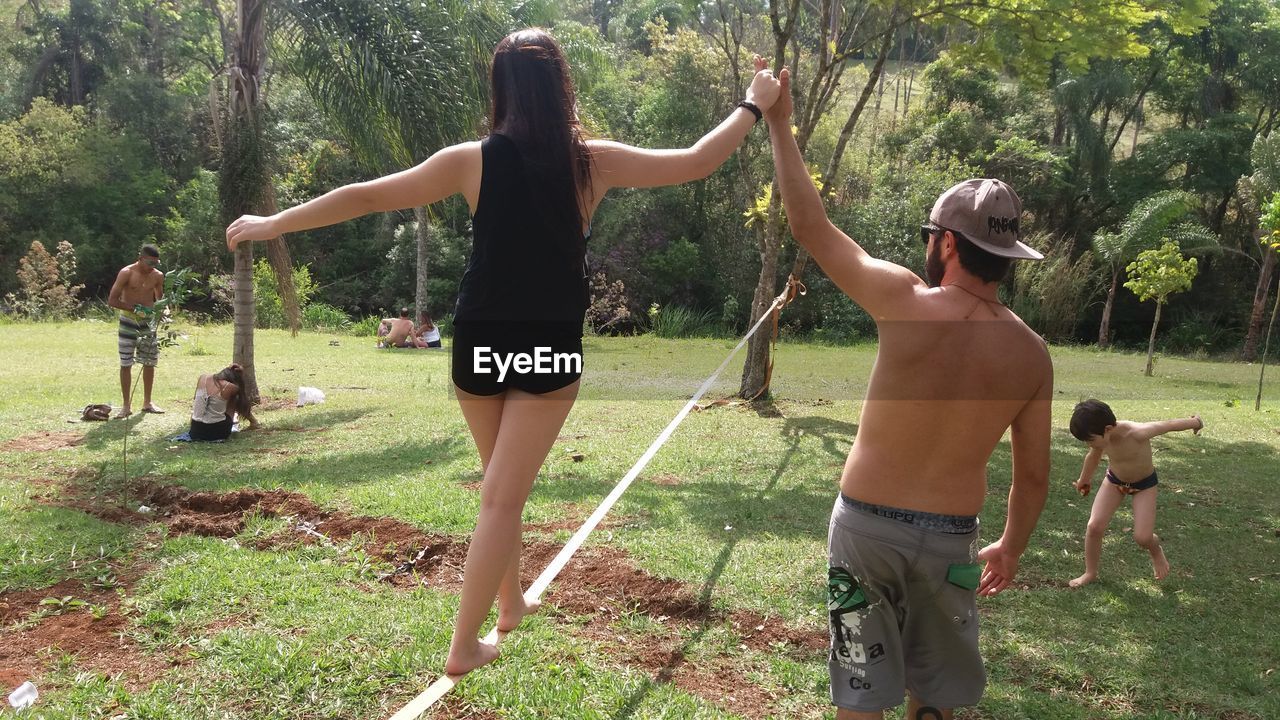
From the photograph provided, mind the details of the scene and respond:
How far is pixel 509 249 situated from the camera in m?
2.36

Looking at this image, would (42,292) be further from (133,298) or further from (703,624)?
(703,624)

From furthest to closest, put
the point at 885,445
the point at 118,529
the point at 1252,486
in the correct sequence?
the point at 1252,486
the point at 118,529
the point at 885,445

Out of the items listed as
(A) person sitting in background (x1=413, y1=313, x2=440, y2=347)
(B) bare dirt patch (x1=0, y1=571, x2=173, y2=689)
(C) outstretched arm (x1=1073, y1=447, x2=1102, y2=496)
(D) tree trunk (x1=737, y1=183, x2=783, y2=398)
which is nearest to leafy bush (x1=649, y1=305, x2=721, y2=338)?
(A) person sitting in background (x1=413, y1=313, x2=440, y2=347)

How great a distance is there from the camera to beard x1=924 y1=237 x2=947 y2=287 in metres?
2.22

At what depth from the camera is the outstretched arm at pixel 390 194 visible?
240cm

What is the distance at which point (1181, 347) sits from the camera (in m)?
24.7

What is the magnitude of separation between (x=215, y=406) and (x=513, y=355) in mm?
6971

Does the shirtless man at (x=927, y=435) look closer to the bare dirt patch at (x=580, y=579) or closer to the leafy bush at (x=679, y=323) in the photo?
the bare dirt patch at (x=580, y=579)

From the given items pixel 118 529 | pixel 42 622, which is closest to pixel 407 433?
pixel 118 529

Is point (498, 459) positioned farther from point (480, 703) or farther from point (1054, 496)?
point (1054, 496)

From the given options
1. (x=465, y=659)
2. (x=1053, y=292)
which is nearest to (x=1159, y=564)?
(x=465, y=659)

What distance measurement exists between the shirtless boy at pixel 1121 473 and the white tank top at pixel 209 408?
764 cm

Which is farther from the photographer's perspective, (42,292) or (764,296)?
(42,292)

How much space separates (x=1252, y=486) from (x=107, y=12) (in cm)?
3754
